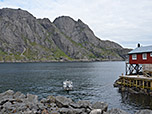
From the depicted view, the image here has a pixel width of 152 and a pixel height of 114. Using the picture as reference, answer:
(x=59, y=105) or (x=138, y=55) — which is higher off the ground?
(x=138, y=55)

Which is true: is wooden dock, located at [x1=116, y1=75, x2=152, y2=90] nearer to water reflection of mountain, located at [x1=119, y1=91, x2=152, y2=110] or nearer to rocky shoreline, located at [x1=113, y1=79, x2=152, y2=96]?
rocky shoreline, located at [x1=113, y1=79, x2=152, y2=96]

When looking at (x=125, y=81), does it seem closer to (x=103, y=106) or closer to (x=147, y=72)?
(x=147, y=72)

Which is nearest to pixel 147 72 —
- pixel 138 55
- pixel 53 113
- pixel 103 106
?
pixel 138 55

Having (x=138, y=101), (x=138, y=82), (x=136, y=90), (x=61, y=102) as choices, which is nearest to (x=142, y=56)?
(x=138, y=82)

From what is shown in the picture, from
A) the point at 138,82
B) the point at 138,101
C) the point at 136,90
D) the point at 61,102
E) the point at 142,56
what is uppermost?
the point at 142,56

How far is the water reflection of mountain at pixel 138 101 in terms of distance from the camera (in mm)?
29175

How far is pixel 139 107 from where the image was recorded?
28.7m

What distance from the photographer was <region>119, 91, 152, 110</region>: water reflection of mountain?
29175 millimetres

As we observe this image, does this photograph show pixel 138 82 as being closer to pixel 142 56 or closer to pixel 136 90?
pixel 136 90

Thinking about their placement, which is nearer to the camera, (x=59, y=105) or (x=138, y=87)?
(x=59, y=105)

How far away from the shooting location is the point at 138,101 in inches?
1267

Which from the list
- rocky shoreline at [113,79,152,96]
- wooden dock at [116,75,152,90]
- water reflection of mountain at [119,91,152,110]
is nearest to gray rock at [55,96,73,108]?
water reflection of mountain at [119,91,152,110]

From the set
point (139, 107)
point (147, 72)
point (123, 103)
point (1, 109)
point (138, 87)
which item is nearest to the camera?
point (1, 109)

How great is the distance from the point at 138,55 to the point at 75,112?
37.1 meters
